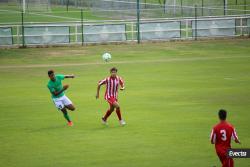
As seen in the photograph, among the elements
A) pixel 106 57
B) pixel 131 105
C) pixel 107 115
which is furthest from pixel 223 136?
pixel 106 57

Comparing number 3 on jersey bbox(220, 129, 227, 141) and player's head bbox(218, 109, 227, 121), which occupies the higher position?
player's head bbox(218, 109, 227, 121)

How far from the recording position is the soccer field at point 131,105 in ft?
64.5

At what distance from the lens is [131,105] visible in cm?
2886

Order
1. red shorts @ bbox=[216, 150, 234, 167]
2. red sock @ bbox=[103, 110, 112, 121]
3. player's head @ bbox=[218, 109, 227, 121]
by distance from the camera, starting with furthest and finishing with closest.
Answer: red sock @ bbox=[103, 110, 112, 121]
player's head @ bbox=[218, 109, 227, 121]
red shorts @ bbox=[216, 150, 234, 167]

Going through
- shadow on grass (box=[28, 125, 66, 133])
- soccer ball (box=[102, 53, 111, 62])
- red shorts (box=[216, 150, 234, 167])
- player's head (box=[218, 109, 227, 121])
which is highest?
soccer ball (box=[102, 53, 111, 62])

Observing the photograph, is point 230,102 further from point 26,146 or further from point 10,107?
point 26,146

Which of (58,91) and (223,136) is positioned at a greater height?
(58,91)

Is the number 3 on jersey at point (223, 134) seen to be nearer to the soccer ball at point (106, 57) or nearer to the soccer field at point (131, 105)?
the soccer field at point (131, 105)

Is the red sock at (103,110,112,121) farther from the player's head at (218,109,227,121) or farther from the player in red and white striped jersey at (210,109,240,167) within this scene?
the player's head at (218,109,227,121)

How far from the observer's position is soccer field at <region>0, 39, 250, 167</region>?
1967 centimetres

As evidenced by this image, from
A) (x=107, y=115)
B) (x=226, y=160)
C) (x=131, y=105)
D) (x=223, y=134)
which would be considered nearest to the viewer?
(x=226, y=160)

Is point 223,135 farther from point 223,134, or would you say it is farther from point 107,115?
point 107,115

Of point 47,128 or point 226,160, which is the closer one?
point 226,160

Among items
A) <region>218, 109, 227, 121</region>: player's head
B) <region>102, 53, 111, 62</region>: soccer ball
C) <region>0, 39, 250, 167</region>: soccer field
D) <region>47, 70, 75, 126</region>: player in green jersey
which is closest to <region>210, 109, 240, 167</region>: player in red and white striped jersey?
<region>218, 109, 227, 121</region>: player's head
